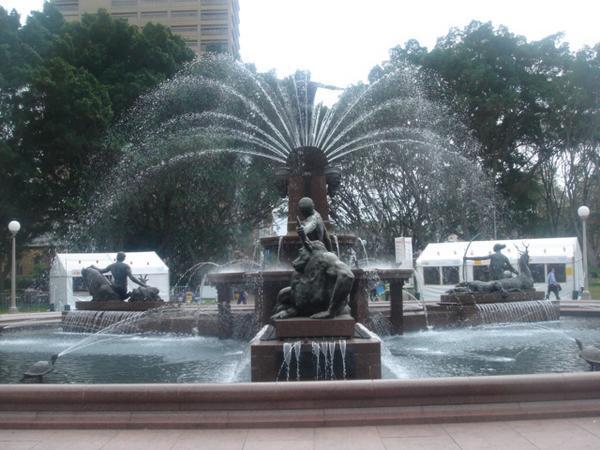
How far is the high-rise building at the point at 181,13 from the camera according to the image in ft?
279

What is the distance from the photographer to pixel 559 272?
27.0 m

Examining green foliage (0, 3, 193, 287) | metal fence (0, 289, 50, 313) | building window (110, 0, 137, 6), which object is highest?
building window (110, 0, 137, 6)

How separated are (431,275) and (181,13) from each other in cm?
6773

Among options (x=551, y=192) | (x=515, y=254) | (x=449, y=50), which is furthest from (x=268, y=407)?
(x=551, y=192)

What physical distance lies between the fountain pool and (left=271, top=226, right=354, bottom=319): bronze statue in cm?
113

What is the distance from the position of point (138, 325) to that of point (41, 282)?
36016 mm

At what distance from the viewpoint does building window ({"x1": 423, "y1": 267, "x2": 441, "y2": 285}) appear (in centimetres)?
2938

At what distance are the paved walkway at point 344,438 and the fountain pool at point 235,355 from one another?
2.62 meters

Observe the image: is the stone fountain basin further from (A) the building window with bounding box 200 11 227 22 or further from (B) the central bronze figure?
(A) the building window with bounding box 200 11 227 22

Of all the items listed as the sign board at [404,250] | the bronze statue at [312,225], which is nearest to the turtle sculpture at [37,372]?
the bronze statue at [312,225]

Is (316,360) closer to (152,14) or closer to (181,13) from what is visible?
(181,13)

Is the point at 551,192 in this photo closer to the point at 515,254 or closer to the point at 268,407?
the point at 515,254

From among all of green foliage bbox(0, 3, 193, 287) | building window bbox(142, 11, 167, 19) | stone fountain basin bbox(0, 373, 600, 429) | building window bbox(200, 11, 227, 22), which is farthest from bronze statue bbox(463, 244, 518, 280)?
building window bbox(142, 11, 167, 19)

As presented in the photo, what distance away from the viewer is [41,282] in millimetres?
47375
